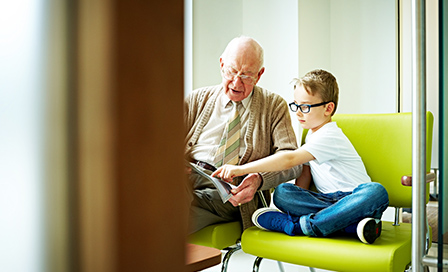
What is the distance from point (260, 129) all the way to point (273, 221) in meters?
0.40

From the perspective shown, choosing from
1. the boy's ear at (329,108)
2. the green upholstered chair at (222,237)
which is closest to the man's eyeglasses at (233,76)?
the boy's ear at (329,108)

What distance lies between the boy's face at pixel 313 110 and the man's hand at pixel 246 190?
0.34 m

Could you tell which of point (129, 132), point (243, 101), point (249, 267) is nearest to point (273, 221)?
point (243, 101)

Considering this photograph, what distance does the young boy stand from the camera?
52.7 inches

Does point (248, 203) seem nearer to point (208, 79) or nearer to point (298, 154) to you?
point (298, 154)

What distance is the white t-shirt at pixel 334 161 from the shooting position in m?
1.55

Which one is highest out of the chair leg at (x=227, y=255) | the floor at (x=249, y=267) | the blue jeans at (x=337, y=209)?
the blue jeans at (x=337, y=209)

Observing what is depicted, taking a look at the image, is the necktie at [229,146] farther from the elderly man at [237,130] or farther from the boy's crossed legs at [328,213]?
the boy's crossed legs at [328,213]

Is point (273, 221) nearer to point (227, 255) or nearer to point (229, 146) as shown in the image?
point (227, 255)

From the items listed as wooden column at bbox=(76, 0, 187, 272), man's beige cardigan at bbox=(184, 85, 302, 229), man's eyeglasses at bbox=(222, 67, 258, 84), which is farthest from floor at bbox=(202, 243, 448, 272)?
wooden column at bbox=(76, 0, 187, 272)

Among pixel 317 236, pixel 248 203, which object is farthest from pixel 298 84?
pixel 317 236

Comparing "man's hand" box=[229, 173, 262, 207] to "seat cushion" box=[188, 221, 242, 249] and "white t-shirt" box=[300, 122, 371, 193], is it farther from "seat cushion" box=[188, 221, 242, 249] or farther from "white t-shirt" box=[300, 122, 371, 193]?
"white t-shirt" box=[300, 122, 371, 193]

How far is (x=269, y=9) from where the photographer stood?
3072mm

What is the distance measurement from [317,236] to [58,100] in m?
1.30
